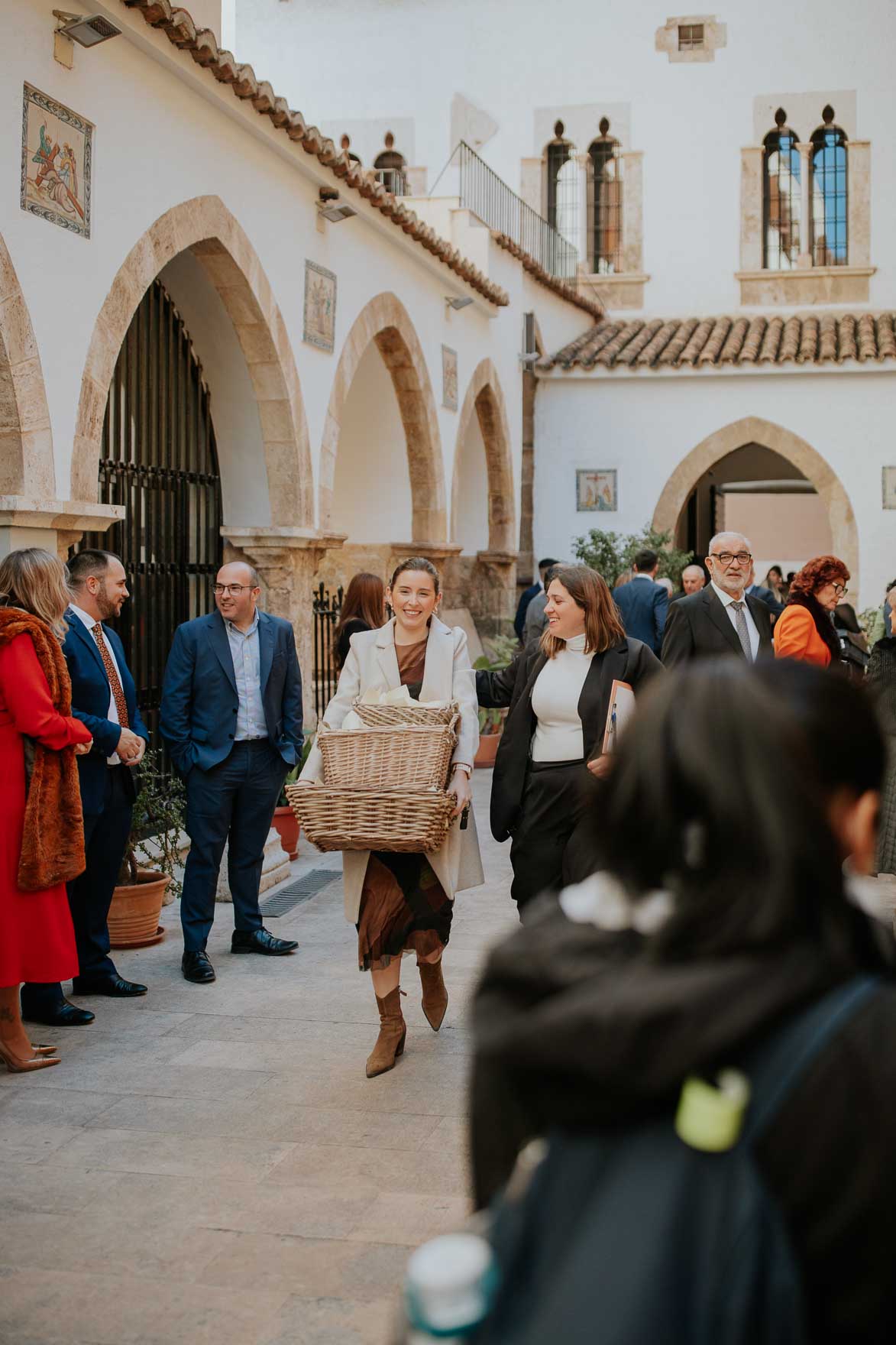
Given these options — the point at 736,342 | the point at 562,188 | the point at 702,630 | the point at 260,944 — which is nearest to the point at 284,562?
the point at 260,944

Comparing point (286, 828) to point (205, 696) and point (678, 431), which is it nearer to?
point (205, 696)

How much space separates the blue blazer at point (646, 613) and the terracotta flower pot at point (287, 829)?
3.25 metres

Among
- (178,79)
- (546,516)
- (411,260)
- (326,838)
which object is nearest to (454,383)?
(411,260)

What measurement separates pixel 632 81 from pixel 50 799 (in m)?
20.0

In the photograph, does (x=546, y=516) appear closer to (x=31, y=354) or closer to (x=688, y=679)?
(x=31, y=354)

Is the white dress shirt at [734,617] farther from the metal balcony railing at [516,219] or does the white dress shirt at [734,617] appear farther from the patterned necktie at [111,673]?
the metal balcony railing at [516,219]

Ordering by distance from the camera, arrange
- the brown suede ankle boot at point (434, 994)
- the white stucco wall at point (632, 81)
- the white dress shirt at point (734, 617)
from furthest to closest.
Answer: the white stucco wall at point (632, 81)
the white dress shirt at point (734, 617)
the brown suede ankle boot at point (434, 994)

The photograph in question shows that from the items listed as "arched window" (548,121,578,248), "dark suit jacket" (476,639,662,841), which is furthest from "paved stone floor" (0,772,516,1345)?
"arched window" (548,121,578,248)

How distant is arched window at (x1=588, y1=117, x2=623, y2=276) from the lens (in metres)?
22.1

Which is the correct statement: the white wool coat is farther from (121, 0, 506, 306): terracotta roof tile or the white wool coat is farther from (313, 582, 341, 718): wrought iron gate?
(313, 582, 341, 718): wrought iron gate

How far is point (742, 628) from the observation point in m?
6.36

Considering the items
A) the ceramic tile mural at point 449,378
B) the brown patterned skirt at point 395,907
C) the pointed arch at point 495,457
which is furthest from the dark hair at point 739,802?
the pointed arch at point 495,457

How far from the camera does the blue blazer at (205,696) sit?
614cm

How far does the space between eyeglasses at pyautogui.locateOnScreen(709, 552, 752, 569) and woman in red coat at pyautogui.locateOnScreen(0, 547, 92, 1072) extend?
2950 mm
